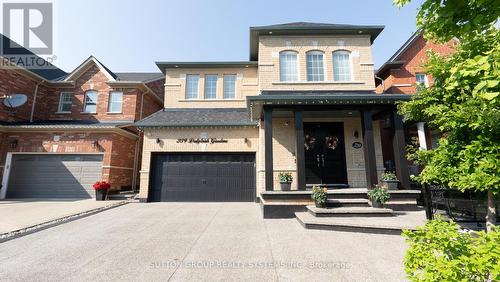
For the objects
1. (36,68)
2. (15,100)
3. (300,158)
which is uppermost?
(36,68)

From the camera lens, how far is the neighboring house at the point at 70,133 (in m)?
11.9

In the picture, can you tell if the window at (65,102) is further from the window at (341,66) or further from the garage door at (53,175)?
the window at (341,66)

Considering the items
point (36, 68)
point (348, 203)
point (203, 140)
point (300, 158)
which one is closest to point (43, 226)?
point (203, 140)

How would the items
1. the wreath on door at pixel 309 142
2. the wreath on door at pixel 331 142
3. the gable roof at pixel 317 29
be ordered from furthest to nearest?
the gable roof at pixel 317 29 < the wreath on door at pixel 309 142 < the wreath on door at pixel 331 142

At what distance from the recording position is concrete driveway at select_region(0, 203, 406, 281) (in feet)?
11.1

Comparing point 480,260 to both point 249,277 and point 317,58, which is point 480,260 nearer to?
point 249,277

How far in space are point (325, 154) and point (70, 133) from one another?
44.2 feet

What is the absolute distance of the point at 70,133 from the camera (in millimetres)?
12133

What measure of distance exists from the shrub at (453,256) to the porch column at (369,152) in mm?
6150

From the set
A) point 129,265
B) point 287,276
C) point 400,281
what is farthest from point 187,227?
point 400,281

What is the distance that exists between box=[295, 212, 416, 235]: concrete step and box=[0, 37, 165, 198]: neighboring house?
35.1 ft

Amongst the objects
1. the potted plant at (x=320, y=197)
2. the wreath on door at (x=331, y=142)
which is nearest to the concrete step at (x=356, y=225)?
the potted plant at (x=320, y=197)

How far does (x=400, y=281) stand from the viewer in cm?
310

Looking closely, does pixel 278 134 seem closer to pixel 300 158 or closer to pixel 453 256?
pixel 300 158
